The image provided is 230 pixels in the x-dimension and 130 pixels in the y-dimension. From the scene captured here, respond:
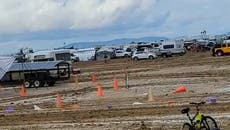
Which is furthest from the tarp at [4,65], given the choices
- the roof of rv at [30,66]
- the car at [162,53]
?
the car at [162,53]

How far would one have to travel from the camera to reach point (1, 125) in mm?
19734

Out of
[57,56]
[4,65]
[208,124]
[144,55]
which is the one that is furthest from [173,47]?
[208,124]

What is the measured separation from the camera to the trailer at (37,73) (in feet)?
129

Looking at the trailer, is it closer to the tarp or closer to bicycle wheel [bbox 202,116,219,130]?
the tarp

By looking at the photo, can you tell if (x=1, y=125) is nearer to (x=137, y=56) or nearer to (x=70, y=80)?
(x=70, y=80)

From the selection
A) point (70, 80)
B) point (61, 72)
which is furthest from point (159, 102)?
point (70, 80)

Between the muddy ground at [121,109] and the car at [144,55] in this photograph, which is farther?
the car at [144,55]

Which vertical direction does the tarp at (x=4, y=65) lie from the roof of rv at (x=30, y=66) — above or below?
above

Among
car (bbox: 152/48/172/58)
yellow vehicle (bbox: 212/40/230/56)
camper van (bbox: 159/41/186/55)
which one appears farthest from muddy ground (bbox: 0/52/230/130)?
camper van (bbox: 159/41/186/55)

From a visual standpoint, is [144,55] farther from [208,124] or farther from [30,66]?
[208,124]

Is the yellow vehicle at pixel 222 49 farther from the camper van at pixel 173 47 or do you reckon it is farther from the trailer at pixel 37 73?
the trailer at pixel 37 73

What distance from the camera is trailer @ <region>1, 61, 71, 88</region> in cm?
3938

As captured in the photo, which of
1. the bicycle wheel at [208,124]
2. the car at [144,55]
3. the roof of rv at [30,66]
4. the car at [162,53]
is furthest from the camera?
the car at [162,53]

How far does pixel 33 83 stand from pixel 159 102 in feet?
59.3
